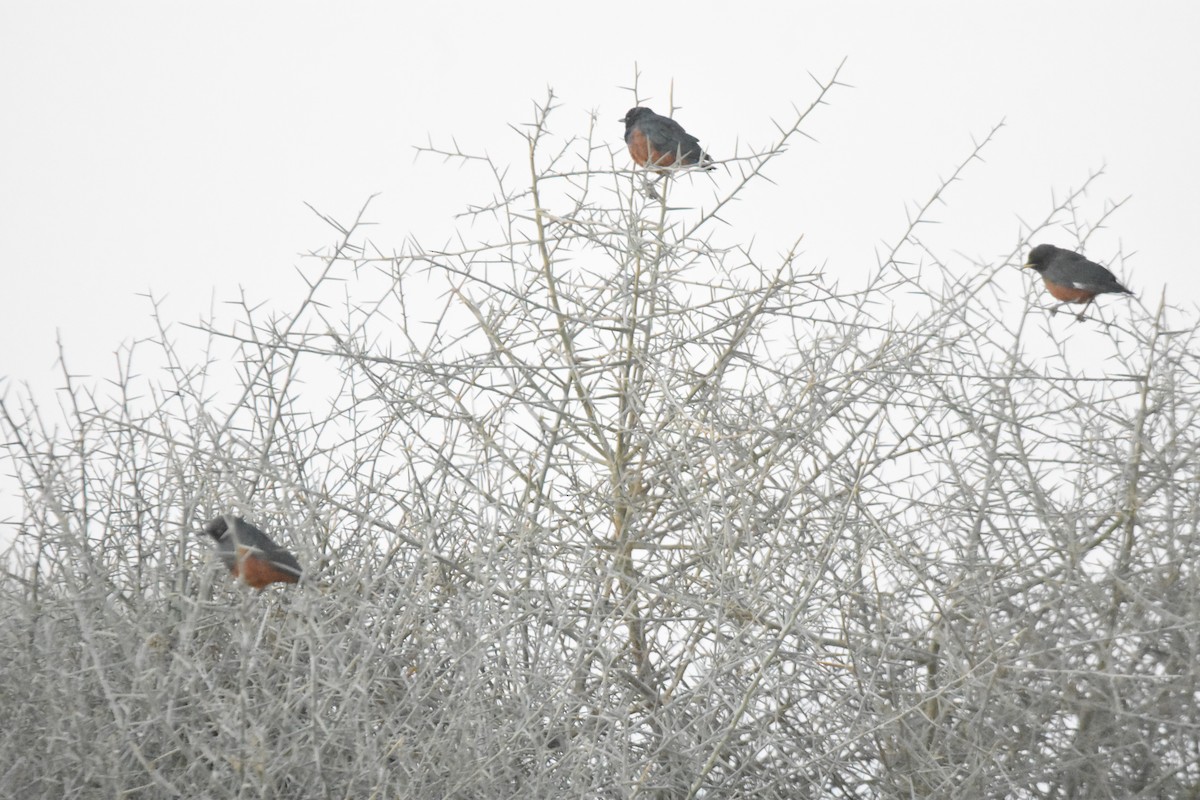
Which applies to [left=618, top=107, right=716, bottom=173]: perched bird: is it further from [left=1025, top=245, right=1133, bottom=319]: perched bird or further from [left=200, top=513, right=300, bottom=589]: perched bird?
[left=200, top=513, right=300, bottom=589]: perched bird

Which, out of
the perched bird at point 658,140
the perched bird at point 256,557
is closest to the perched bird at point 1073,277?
the perched bird at point 658,140

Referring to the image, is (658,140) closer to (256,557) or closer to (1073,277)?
(1073,277)

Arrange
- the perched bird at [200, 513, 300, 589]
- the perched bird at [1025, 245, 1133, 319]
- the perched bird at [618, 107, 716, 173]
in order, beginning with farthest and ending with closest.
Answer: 1. the perched bird at [618, 107, 716, 173]
2. the perched bird at [1025, 245, 1133, 319]
3. the perched bird at [200, 513, 300, 589]

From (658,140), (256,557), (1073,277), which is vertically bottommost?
(256,557)

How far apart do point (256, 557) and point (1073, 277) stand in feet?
13.7

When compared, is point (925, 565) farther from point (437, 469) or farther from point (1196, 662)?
point (437, 469)

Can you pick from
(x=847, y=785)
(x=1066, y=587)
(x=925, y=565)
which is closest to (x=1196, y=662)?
(x=1066, y=587)

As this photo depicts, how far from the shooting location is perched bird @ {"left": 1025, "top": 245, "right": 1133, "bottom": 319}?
6.81 metres

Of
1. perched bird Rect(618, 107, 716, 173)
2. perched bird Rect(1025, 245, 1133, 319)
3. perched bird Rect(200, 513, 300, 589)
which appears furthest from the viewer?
perched bird Rect(618, 107, 716, 173)

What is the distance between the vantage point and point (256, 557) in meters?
4.60

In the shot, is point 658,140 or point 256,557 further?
point 658,140

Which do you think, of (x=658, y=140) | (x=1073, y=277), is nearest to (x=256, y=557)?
(x=658, y=140)

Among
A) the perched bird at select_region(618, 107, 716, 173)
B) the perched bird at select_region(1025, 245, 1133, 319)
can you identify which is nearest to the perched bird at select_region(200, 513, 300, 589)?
the perched bird at select_region(618, 107, 716, 173)

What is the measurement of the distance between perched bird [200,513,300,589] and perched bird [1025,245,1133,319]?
3792mm
